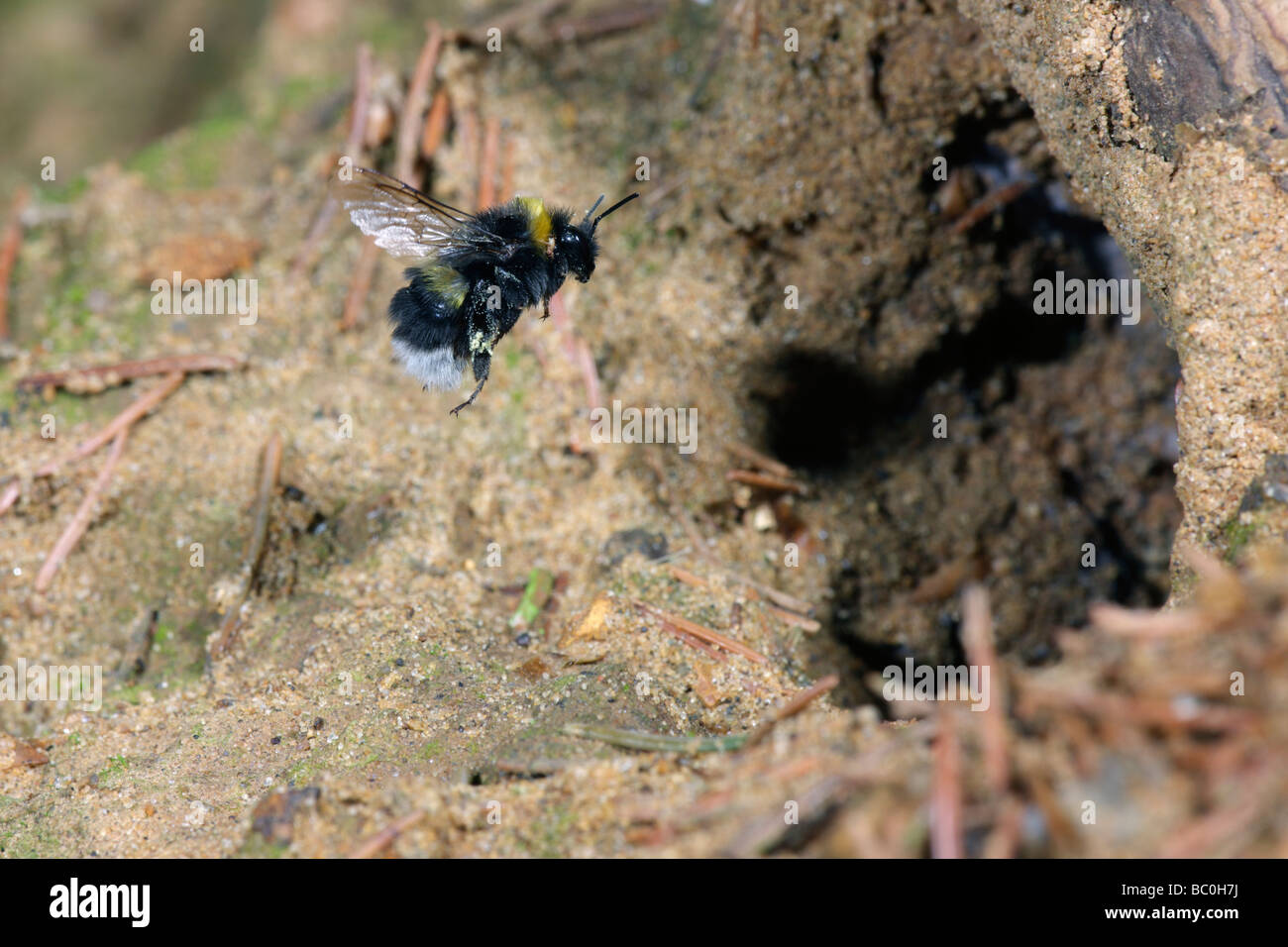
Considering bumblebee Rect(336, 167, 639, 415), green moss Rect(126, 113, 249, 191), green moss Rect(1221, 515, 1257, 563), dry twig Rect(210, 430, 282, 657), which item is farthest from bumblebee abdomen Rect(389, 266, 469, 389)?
green moss Rect(126, 113, 249, 191)

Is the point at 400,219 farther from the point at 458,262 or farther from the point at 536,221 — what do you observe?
the point at 536,221

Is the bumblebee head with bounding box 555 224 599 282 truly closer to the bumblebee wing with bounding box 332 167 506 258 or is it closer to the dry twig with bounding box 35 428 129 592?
the bumblebee wing with bounding box 332 167 506 258

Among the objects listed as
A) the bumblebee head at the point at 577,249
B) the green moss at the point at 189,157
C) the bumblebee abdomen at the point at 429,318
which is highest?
the green moss at the point at 189,157

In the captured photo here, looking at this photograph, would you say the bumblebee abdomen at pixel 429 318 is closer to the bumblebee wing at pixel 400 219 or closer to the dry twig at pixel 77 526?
the bumblebee wing at pixel 400 219

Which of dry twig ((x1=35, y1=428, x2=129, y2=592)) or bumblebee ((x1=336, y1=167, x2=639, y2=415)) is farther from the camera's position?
dry twig ((x1=35, y1=428, x2=129, y2=592))

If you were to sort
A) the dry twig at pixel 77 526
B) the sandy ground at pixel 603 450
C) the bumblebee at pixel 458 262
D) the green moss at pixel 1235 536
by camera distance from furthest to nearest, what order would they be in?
the dry twig at pixel 77 526 → the bumblebee at pixel 458 262 → the sandy ground at pixel 603 450 → the green moss at pixel 1235 536

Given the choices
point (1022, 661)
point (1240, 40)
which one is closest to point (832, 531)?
point (1022, 661)

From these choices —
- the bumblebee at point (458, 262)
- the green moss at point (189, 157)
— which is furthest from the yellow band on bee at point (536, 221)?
the green moss at point (189, 157)

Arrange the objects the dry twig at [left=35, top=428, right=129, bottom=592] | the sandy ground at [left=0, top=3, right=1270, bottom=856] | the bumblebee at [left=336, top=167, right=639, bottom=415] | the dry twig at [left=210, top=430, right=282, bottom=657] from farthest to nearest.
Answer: the dry twig at [left=35, top=428, right=129, bottom=592], the dry twig at [left=210, top=430, right=282, bottom=657], the bumblebee at [left=336, top=167, right=639, bottom=415], the sandy ground at [left=0, top=3, right=1270, bottom=856]
